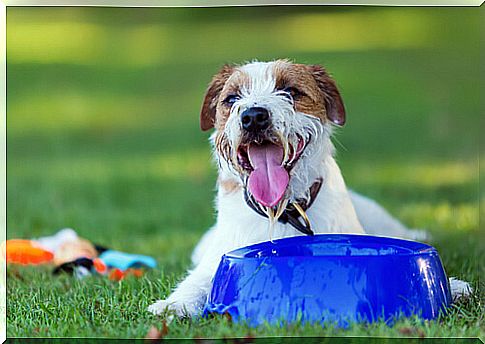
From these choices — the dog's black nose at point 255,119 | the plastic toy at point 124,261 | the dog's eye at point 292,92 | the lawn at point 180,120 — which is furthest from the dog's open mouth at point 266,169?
the plastic toy at point 124,261

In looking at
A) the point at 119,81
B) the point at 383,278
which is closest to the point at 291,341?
the point at 383,278

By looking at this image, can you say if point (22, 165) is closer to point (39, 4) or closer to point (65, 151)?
point (65, 151)

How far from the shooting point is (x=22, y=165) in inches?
335

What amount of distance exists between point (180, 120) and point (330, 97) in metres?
4.68

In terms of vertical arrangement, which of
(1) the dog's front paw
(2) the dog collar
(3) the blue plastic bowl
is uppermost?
(2) the dog collar

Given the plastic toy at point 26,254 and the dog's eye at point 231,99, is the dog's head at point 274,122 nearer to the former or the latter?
the dog's eye at point 231,99

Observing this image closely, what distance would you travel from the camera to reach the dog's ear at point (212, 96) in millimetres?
4453

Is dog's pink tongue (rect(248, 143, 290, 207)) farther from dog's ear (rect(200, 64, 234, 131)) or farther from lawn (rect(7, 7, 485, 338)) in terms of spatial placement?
lawn (rect(7, 7, 485, 338))

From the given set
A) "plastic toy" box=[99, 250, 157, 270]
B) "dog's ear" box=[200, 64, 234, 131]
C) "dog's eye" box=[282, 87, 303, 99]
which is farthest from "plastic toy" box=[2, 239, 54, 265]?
"dog's eye" box=[282, 87, 303, 99]

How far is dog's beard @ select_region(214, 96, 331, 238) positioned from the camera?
393cm

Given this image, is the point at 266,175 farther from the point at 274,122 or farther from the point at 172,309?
the point at 172,309

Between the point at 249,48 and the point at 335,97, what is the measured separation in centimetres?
309

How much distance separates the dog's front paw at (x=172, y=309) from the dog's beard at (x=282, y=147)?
556 mm

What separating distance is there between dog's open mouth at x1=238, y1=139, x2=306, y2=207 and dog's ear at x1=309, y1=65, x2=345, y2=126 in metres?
0.44
